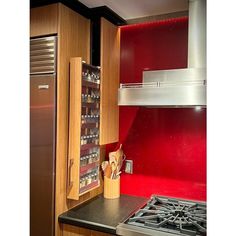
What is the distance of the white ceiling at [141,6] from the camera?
1857 millimetres

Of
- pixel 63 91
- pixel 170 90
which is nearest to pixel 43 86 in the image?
pixel 63 91

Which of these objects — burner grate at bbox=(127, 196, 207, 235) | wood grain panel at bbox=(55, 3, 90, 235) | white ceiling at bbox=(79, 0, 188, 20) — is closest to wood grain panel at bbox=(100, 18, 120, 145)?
white ceiling at bbox=(79, 0, 188, 20)

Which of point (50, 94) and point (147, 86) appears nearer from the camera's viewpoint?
point (147, 86)

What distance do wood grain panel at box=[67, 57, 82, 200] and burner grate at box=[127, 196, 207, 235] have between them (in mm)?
452

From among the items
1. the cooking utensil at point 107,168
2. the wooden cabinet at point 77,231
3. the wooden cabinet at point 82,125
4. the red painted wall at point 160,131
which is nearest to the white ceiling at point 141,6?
the red painted wall at point 160,131

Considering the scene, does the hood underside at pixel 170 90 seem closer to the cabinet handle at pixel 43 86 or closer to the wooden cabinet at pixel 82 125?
the wooden cabinet at pixel 82 125

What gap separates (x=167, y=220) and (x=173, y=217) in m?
0.08

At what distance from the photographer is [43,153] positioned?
5.92ft

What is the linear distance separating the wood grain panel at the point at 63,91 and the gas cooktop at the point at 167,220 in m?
0.46

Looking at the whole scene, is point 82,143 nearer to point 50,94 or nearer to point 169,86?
point 50,94
